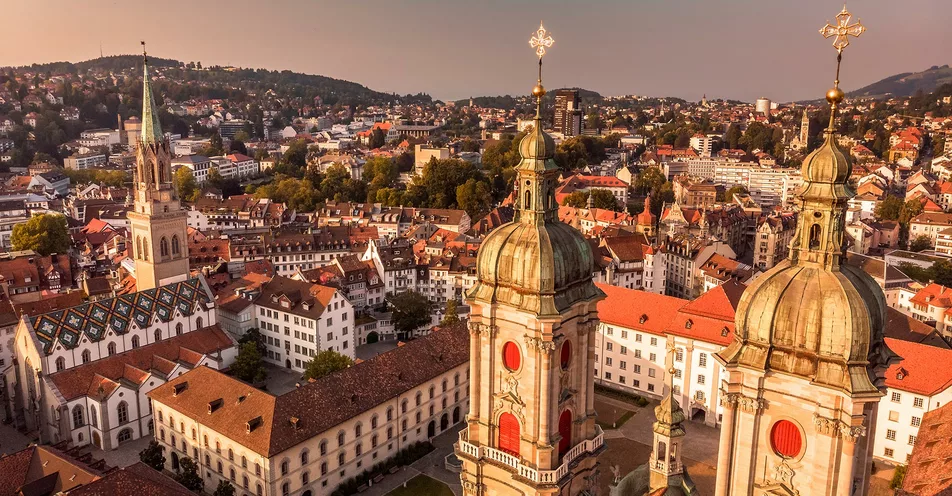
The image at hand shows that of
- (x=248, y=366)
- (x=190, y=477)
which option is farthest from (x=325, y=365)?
(x=190, y=477)

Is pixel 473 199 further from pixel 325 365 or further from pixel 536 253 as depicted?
pixel 536 253

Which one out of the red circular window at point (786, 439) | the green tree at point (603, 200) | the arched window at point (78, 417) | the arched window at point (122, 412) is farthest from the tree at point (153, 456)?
the green tree at point (603, 200)

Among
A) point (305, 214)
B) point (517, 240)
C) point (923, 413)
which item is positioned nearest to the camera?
point (517, 240)

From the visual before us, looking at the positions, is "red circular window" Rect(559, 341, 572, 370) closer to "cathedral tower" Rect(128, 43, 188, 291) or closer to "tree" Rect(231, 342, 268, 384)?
"tree" Rect(231, 342, 268, 384)

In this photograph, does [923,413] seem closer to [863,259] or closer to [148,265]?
[863,259]

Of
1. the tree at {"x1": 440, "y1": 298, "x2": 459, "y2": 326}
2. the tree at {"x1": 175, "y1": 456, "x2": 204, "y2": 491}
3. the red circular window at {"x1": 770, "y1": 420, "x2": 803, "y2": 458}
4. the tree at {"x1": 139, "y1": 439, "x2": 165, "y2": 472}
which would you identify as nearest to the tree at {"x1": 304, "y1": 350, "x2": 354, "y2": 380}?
the tree at {"x1": 175, "y1": 456, "x2": 204, "y2": 491}

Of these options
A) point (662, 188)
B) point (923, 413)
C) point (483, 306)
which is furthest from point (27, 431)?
point (662, 188)
